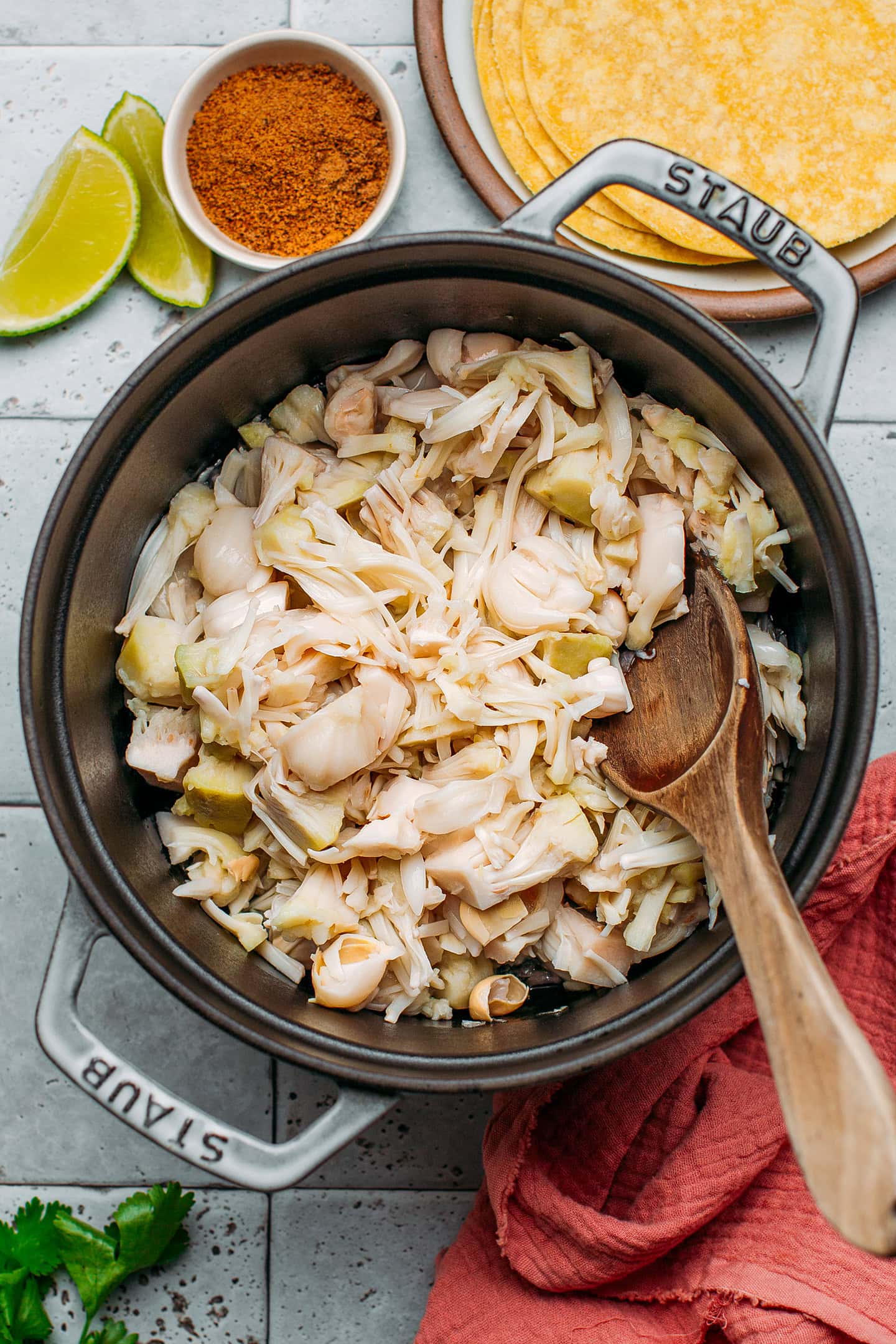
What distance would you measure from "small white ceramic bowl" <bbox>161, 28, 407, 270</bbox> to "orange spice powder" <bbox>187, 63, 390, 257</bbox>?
15mm

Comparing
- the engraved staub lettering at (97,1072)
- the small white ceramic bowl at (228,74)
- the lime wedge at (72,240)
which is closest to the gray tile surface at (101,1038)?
the engraved staub lettering at (97,1072)

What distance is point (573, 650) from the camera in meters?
1.30

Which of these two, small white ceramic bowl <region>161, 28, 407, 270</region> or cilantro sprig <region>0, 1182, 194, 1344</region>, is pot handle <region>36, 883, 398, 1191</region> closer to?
cilantro sprig <region>0, 1182, 194, 1344</region>

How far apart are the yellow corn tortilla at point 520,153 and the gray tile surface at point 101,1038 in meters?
1.24

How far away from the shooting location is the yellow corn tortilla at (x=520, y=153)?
1.57 metres

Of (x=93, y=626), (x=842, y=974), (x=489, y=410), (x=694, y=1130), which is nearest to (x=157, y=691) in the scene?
(x=93, y=626)

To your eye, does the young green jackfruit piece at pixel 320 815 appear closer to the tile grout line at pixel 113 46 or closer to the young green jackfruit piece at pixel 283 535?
the young green jackfruit piece at pixel 283 535

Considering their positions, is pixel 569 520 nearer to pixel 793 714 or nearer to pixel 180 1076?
pixel 793 714

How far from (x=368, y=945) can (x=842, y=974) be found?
71cm

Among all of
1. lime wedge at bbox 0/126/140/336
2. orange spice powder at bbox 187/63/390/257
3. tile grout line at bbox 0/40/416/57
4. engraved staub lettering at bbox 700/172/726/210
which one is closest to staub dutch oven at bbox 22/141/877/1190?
engraved staub lettering at bbox 700/172/726/210

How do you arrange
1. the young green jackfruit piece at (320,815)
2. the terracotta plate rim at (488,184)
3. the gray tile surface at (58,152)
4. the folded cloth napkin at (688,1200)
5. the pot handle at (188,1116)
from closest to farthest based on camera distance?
the pot handle at (188,1116), the young green jackfruit piece at (320,815), the folded cloth napkin at (688,1200), the terracotta plate rim at (488,184), the gray tile surface at (58,152)

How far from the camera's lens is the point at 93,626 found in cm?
132

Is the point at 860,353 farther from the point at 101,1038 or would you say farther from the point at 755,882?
the point at 101,1038

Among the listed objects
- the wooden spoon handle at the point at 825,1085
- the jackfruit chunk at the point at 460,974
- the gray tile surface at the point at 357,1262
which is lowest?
the gray tile surface at the point at 357,1262
